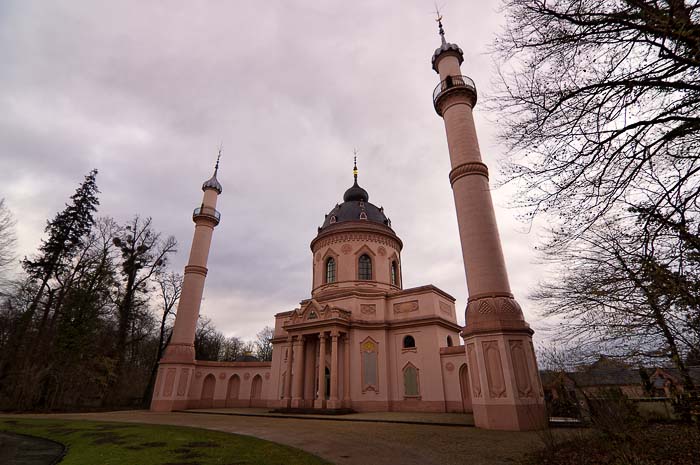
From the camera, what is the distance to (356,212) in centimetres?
2978

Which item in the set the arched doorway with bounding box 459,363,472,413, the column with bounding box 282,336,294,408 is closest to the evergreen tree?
the column with bounding box 282,336,294,408

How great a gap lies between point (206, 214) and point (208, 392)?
1462 cm

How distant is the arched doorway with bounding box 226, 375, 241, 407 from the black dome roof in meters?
14.5

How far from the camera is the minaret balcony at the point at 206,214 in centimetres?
2995

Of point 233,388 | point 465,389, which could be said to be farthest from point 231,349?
point 465,389

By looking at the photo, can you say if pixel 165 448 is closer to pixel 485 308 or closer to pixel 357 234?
pixel 485 308

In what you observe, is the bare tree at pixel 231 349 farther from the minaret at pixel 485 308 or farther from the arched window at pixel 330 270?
the minaret at pixel 485 308

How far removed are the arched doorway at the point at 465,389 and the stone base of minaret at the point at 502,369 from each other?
702cm

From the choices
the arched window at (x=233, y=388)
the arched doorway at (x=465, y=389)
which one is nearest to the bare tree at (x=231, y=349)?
the arched window at (x=233, y=388)

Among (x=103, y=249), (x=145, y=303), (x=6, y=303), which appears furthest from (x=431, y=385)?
(x=6, y=303)

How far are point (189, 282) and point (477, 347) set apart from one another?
74.6 feet

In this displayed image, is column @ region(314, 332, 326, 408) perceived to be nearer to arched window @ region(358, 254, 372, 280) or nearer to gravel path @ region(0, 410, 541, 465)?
arched window @ region(358, 254, 372, 280)

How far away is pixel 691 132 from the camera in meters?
5.23

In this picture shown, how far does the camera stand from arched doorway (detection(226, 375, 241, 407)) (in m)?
28.1
